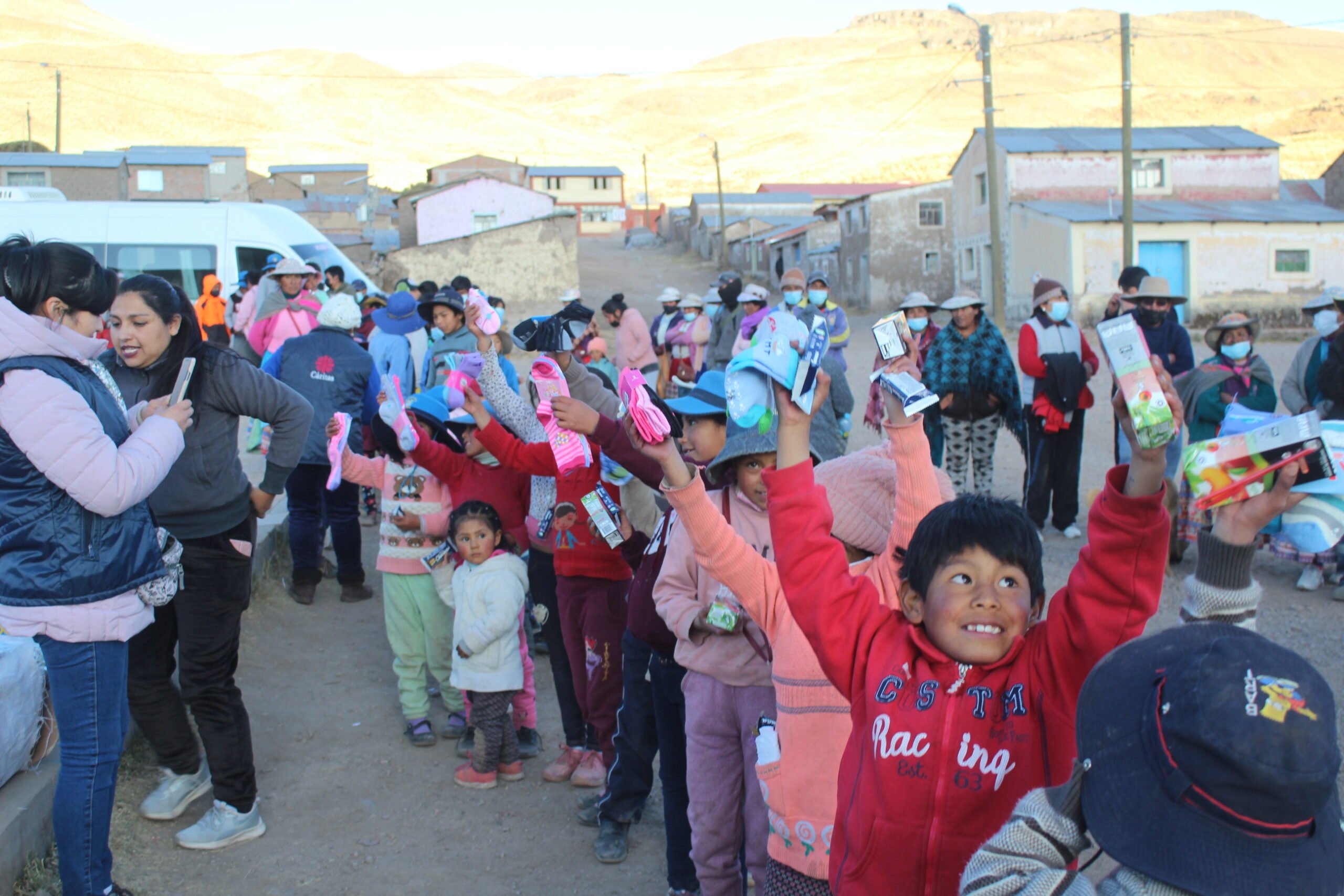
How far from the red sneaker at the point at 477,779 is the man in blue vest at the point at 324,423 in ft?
9.22

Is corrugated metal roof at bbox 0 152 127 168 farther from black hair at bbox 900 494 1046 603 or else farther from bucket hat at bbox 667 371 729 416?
black hair at bbox 900 494 1046 603

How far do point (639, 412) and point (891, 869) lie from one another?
46.8 inches

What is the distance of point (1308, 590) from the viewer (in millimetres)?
7320

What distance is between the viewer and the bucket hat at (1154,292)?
837 cm

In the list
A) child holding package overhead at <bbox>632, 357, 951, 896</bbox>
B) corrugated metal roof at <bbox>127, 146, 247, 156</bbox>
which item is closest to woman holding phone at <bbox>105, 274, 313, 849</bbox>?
child holding package overhead at <bbox>632, 357, 951, 896</bbox>

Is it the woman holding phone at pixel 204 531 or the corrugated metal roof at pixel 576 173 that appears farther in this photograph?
the corrugated metal roof at pixel 576 173

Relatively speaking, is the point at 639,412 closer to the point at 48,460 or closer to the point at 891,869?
the point at 891,869

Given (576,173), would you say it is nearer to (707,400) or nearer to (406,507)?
(406,507)

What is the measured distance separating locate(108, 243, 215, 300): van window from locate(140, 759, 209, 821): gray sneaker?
11673mm

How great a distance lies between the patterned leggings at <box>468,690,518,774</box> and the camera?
4965 millimetres

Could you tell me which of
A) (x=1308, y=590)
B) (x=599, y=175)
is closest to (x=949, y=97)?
(x=599, y=175)

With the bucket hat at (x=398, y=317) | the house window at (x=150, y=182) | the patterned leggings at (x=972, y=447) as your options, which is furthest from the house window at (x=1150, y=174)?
the house window at (x=150, y=182)

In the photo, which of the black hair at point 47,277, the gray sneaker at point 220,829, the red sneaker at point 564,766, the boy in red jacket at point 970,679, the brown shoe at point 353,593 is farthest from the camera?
the brown shoe at point 353,593

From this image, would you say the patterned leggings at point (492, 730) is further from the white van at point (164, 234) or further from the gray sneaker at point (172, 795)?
the white van at point (164, 234)
